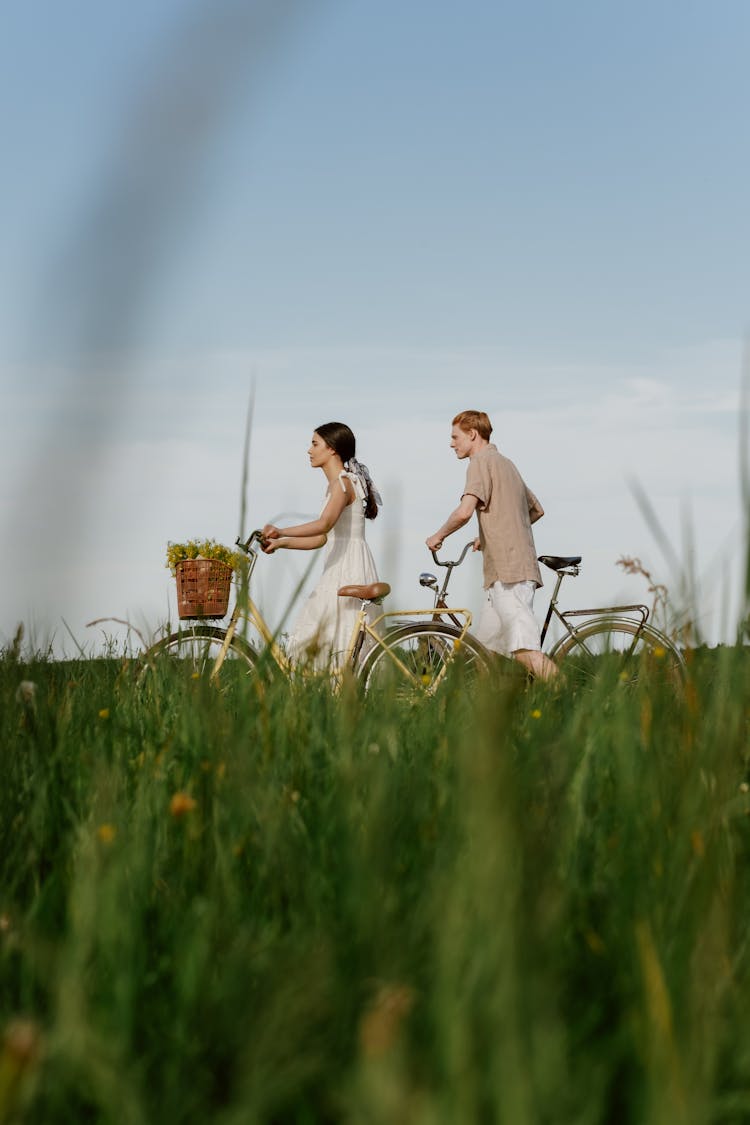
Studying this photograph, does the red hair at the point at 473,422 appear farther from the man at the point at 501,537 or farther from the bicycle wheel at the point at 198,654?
the bicycle wheel at the point at 198,654

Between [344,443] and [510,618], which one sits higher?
[344,443]

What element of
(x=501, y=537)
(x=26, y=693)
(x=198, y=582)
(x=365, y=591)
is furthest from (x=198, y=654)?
(x=501, y=537)

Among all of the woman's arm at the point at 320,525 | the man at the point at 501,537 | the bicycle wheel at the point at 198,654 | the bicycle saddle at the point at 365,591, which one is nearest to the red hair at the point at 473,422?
the man at the point at 501,537

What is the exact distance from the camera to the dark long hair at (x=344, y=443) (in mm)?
8352

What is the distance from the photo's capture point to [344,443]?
8.39 metres

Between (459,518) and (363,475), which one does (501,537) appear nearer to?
(459,518)

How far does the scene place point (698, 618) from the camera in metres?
2.10

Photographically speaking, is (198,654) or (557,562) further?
(557,562)

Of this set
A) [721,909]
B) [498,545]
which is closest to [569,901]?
[721,909]

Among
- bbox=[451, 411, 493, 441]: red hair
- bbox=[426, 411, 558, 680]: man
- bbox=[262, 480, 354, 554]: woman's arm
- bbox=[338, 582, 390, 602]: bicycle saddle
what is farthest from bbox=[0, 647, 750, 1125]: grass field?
bbox=[451, 411, 493, 441]: red hair

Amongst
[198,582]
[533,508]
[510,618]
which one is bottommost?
[510,618]

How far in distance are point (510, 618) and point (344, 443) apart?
174 cm

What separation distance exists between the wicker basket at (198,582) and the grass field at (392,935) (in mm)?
4986

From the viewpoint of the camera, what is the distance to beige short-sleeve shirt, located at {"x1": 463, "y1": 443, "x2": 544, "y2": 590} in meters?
7.94
